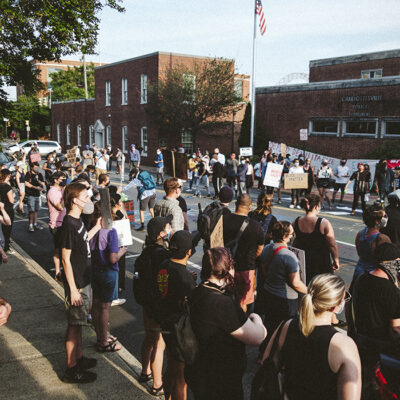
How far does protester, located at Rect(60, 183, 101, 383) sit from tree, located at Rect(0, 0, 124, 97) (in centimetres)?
744

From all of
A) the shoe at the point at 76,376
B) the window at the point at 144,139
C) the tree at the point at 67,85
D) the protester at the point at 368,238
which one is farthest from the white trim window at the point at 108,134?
the shoe at the point at 76,376

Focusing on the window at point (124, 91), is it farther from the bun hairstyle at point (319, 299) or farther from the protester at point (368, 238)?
the bun hairstyle at point (319, 299)

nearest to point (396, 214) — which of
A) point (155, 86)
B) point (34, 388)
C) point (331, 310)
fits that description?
point (331, 310)

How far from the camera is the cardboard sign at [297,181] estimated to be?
15566 millimetres

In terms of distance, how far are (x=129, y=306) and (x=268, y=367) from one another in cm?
444

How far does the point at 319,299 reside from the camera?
2535mm

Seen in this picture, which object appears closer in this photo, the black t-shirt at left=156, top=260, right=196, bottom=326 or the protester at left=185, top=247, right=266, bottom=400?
the protester at left=185, top=247, right=266, bottom=400

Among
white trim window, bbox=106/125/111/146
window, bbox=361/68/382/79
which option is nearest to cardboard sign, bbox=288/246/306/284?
window, bbox=361/68/382/79

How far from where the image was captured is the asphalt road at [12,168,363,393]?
5.66 metres

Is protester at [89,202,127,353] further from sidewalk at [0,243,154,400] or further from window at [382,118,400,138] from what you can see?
window at [382,118,400,138]

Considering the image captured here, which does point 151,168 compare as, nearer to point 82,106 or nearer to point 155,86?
point 155,86

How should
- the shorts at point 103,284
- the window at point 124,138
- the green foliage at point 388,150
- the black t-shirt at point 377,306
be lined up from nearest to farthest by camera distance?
1. the black t-shirt at point 377,306
2. the shorts at point 103,284
3. the green foliage at point 388,150
4. the window at point 124,138

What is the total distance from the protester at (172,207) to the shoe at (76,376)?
104 inches

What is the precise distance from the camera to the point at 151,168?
105ft
